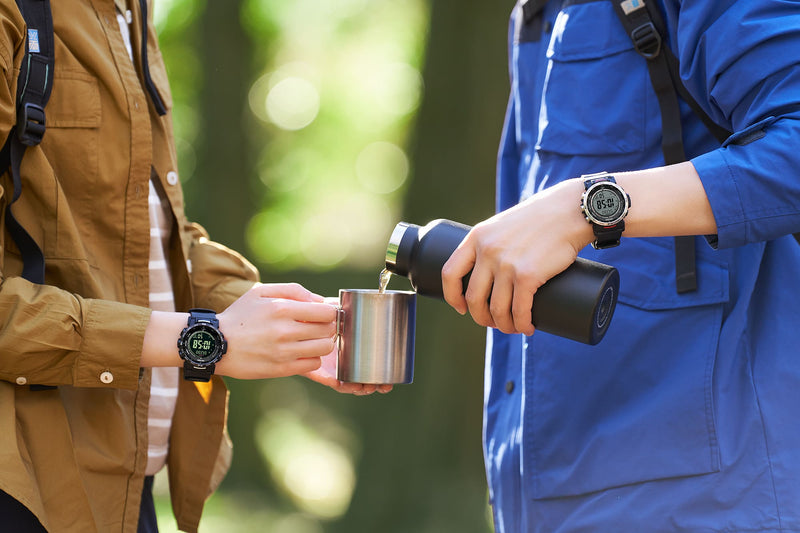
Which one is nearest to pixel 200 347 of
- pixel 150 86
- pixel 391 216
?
pixel 150 86

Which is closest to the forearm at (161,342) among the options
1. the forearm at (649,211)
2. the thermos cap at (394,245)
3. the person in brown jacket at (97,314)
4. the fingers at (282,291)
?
the person in brown jacket at (97,314)

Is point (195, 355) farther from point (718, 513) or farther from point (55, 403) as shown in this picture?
point (718, 513)

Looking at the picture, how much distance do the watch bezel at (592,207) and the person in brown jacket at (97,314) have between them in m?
0.64

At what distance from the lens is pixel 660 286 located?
167 cm

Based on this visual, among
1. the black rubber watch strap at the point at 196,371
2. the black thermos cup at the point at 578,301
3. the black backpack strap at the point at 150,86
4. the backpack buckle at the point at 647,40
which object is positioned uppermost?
the backpack buckle at the point at 647,40

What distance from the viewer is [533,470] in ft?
5.90

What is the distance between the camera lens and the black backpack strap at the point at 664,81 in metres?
1.64

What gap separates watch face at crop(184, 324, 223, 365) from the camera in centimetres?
170

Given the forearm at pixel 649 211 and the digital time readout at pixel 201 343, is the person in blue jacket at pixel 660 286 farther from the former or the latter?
the digital time readout at pixel 201 343

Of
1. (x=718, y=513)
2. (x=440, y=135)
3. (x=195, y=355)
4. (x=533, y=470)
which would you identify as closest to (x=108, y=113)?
(x=195, y=355)

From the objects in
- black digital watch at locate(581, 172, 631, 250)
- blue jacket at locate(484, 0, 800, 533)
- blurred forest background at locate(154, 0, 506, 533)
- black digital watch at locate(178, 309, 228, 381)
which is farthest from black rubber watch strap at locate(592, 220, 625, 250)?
blurred forest background at locate(154, 0, 506, 533)

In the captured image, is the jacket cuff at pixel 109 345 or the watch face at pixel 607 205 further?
the jacket cuff at pixel 109 345

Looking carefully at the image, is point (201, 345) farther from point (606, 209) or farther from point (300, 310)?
point (606, 209)

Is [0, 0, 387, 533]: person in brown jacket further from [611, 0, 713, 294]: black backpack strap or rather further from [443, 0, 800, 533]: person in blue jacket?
[611, 0, 713, 294]: black backpack strap
